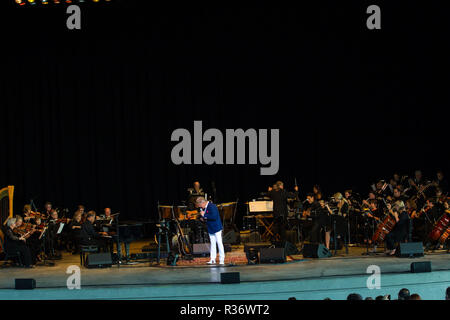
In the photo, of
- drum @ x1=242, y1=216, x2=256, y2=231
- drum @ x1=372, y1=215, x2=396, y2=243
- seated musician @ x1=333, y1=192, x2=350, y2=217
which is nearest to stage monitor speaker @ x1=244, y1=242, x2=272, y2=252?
drum @ x1=242, y1=216, x2=256, y2=231

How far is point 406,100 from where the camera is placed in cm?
1952

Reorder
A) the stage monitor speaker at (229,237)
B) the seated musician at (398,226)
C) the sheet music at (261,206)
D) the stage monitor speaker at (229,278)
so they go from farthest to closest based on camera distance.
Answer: the sheet music at (261,206) < the stage monitor speaker at (229,237) < the seated musician at (398,226) < the stage monitor speaker at (229,278)

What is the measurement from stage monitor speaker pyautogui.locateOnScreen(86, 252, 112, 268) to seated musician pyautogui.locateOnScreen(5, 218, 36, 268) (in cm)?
161

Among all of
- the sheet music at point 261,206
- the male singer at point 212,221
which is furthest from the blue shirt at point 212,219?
the sheet music at point 261,206

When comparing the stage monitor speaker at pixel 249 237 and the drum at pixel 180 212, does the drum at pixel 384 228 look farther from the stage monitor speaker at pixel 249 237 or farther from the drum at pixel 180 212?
the drum at pixel 180 212

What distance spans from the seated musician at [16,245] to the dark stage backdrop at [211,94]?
210 inches

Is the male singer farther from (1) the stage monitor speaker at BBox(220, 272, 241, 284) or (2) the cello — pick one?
(2) the cello

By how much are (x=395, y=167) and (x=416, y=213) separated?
198 inches

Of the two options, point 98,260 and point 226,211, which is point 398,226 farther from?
point 98,260

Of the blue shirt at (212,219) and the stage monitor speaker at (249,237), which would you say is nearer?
the blue shirt at (212,219)

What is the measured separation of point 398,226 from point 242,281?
479 cm

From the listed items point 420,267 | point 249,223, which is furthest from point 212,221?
point 249,223

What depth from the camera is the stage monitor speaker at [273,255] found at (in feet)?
42.5

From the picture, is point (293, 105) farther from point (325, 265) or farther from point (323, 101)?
point (325, 265)
